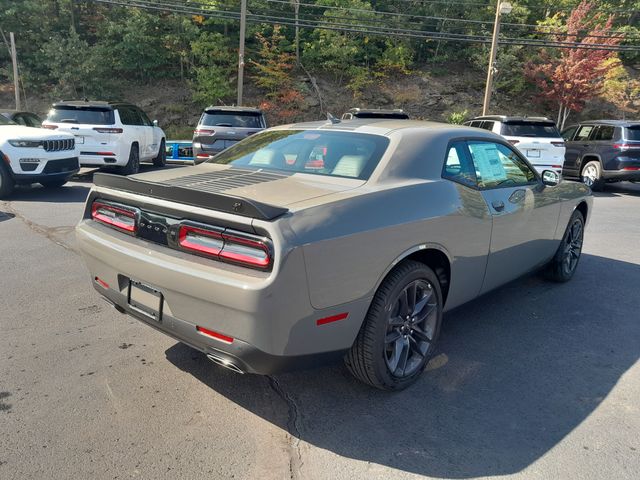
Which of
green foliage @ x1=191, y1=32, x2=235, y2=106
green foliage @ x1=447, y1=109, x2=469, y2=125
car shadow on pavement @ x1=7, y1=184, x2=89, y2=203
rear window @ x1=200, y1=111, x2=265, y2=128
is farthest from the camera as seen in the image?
green foliage @ x1=191, y1=32, x2=235, y2=106

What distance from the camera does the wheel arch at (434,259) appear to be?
2.94m

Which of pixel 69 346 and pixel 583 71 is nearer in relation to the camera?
pixel 69 346

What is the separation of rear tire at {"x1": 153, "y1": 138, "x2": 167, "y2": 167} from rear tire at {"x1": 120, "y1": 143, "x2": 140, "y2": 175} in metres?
2.03

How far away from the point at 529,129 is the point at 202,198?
452 inches

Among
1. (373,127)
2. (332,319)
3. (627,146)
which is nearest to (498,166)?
(373,127)

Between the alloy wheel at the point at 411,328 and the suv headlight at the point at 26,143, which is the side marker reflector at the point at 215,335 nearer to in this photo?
the alloy wheel at the point at 411,328

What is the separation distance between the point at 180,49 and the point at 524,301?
2605 cm

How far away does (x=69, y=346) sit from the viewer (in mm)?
3545

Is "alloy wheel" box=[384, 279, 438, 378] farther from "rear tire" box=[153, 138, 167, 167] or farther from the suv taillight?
"rear tire" box=[153, 138, 167, 167]

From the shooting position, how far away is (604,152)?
1285 cm

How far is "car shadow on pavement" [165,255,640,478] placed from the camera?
2594 mm

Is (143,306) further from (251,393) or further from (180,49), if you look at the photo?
(180,49)

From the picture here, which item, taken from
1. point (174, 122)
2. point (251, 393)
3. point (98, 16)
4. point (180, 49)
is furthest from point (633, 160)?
point (98, 16)

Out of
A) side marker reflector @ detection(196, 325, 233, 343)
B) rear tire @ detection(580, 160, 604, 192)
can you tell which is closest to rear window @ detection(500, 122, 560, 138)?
rear tire @ detection(580, 160, 604, 192)
